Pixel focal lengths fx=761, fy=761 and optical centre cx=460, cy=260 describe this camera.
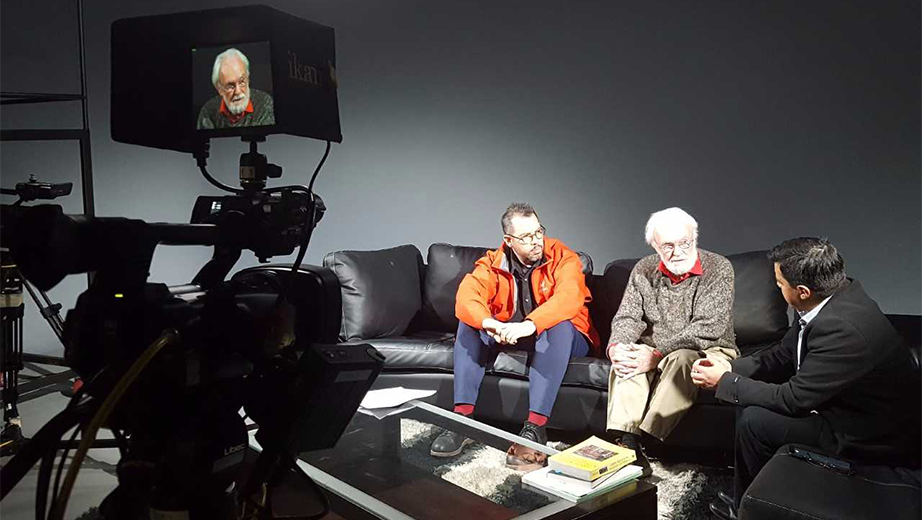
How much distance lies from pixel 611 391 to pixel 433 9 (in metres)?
2.44

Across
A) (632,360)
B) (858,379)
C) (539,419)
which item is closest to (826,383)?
(858,379)

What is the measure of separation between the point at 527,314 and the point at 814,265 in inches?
55.6

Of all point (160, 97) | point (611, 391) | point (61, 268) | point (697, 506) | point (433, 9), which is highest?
point (433, 9)

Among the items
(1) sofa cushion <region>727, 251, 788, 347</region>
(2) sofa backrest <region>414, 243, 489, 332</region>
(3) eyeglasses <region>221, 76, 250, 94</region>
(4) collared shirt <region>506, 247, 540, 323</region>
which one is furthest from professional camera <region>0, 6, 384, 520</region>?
Result: (2) sofa backrest <region>414, 243, 489, 332</region>

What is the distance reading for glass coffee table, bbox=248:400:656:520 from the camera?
1.96 m

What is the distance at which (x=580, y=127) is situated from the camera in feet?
13.4

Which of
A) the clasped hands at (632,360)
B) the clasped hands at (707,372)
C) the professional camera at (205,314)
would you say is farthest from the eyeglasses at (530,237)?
the professional camera at (205,314)

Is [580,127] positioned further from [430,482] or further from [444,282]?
[430,482]

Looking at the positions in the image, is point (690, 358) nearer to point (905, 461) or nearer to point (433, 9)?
point (905, 461)

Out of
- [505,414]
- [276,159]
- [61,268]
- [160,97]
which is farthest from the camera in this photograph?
[276,159]

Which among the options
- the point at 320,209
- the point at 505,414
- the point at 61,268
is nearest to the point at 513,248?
the point at 505,414

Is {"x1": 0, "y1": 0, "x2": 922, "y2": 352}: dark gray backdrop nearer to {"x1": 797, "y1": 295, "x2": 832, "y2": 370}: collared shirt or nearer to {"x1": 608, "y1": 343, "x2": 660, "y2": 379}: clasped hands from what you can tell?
{"x1": 608, "y1": 343, "x2": 660, "y2": 379}: clasped hands

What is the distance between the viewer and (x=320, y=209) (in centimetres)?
97

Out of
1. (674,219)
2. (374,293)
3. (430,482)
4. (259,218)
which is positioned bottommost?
(430,482)
